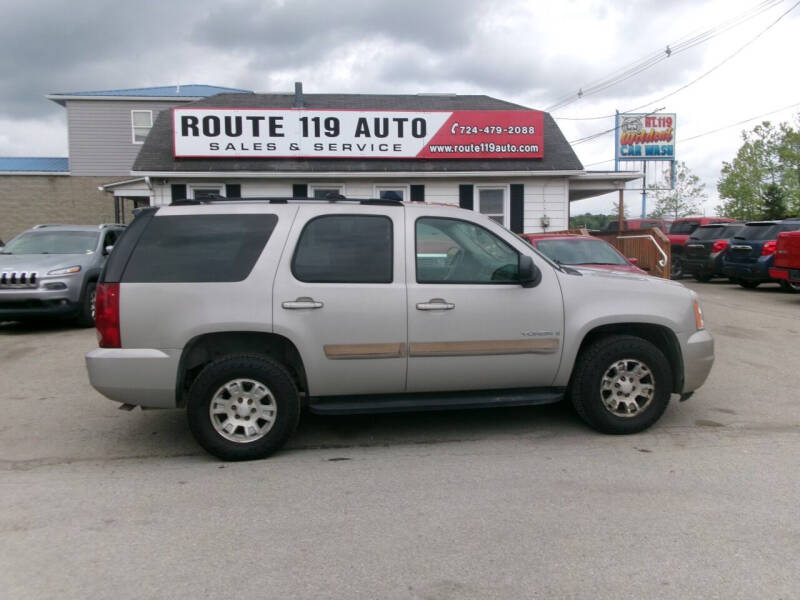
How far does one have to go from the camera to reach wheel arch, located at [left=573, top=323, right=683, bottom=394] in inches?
206

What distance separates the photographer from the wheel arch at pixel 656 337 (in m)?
5.24

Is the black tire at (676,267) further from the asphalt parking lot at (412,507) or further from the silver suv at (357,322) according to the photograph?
the silver suv at (357,322)

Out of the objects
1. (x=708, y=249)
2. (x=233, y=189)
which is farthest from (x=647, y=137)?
(x=233, y=189)

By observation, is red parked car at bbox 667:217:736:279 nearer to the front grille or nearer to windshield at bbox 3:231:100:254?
windshield at bbox 3:231:100:254

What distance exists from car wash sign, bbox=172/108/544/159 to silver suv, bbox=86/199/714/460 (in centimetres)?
1076

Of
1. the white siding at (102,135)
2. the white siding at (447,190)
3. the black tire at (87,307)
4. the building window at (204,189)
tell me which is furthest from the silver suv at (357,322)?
the white siding at (102,135)

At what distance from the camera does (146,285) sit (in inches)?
181

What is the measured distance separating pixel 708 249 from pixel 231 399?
55.8 feet

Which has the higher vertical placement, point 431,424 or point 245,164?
point 245,164

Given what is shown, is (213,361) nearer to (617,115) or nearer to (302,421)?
(302,421)

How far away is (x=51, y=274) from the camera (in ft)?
33.7

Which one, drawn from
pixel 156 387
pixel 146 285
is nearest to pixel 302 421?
pixel 156 387

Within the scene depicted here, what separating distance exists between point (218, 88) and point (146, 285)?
27674 mm

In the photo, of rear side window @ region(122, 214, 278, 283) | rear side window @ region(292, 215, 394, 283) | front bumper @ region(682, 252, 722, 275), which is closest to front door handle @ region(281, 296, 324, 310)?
rear side window @ region(292, 215, 394, 283)
